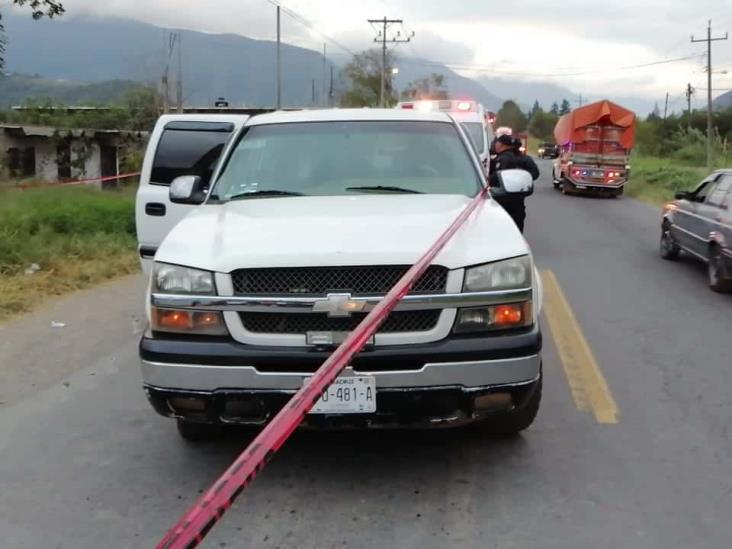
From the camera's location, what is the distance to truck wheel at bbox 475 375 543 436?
4.64 meters

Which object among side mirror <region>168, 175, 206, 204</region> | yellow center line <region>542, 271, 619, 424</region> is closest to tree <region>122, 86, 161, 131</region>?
yellow center line <region>542, 271, 619, 424</region>

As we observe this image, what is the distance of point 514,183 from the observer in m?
5.80

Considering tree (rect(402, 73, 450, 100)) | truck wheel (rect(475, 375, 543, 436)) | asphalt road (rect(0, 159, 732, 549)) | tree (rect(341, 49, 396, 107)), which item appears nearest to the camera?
asphalt road (rect(0, 159, 732, 549))

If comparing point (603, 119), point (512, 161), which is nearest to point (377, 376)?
point (512, 161)

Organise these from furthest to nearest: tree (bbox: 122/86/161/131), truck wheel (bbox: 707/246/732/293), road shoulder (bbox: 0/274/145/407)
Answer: tree (bbox: 122/86/161/131), truck wheel (bbox: 707/246/732/293), road shoulder (bbox: 0/274/145/407)

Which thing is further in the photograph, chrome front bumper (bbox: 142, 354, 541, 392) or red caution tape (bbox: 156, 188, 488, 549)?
chrome front bumper (bbox: 142, 354, 541, 392)

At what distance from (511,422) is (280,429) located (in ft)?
6.52

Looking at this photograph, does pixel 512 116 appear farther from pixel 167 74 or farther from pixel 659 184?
pixel 659 184

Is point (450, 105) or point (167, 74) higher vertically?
point (167, 74)

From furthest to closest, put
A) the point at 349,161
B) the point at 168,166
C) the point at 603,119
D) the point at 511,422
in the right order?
the point at 603,119, the point at 168,166, the point at 349,161, the point at 511,422

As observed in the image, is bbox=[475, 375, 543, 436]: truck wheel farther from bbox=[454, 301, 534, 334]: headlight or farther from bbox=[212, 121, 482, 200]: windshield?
bbox=[212, 121, 482, 200]: windshield

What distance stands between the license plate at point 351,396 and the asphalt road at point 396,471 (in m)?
0.50

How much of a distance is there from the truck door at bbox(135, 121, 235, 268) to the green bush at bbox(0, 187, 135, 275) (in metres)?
2.46

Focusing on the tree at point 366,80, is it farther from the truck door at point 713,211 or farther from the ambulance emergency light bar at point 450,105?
the truck door at point 713,211
